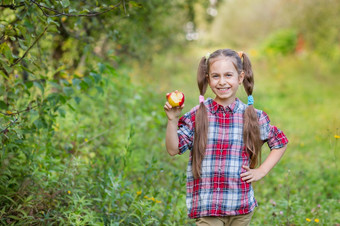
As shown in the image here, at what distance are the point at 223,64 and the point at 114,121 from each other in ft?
9.43

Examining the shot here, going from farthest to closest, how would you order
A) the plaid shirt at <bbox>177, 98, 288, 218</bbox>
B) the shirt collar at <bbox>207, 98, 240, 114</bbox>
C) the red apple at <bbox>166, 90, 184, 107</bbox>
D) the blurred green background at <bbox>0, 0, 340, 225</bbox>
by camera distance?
the blurred green background at <bbox>0, 0, 340, 225</bbox> < the shirt collar at <bbox>207, 98, 240, 114</bbox> < the plaid shirt at <bbox>177, 98, 288, 218</bbox> < the red apple at <bbox>166, 90, 184, 107</bbox>

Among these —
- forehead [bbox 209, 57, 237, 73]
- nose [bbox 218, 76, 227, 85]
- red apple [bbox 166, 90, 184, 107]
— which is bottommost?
red apple [bbox 166, 90, 184, 107]

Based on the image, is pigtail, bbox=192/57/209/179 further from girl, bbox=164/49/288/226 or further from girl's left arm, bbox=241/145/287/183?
girl's left arm, bbox=241/145/287/183

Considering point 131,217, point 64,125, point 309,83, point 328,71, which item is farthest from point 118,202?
point 328,71

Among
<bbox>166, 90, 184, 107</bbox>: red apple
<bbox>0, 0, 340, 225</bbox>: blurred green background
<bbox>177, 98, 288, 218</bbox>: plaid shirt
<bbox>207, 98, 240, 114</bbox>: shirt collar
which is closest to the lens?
<bbox>166, 90, 184, 107</bbox>: red apple

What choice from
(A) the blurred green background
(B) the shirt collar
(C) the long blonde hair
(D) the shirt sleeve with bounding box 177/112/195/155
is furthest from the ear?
(A) the blurred green background

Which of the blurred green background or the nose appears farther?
the blurred green background

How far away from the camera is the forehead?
255 cm

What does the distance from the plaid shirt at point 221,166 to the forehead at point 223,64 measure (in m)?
0.22

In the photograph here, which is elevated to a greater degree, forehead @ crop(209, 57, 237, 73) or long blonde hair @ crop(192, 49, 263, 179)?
forehead @ crop(209, 57, 237, 73)

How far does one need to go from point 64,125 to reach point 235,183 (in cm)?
249

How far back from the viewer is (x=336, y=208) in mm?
4055

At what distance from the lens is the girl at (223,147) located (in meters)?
2.48

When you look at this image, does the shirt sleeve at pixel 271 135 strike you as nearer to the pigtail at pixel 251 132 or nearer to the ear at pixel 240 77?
the pigtail at pixel 251 132
